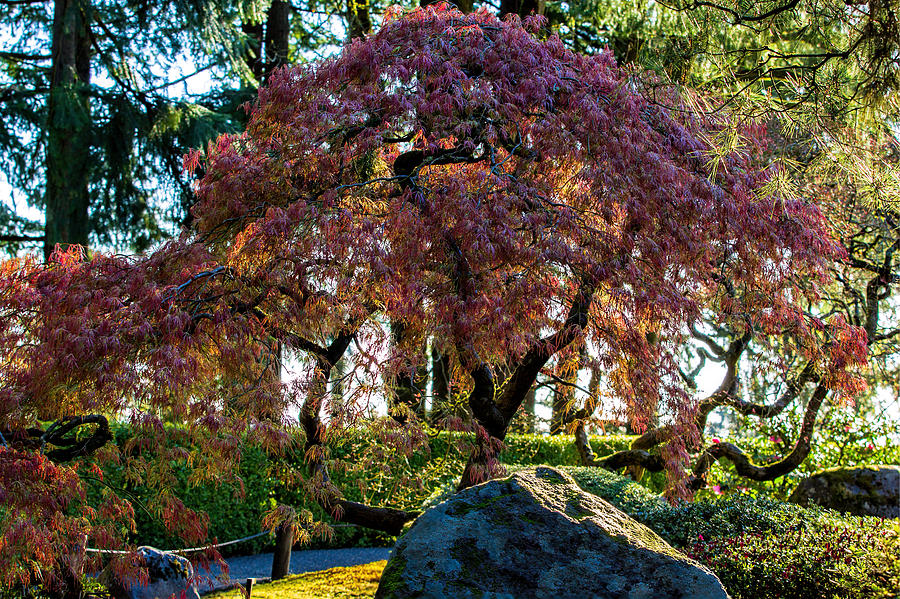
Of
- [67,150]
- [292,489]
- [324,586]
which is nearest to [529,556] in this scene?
[324,586]

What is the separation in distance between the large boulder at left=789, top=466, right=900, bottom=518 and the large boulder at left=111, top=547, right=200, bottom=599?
619cm

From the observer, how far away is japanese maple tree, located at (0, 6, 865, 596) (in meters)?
4.30

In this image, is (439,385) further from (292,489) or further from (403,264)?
(403,264)

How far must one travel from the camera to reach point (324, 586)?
21.8 ft

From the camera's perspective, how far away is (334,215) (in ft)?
14.8

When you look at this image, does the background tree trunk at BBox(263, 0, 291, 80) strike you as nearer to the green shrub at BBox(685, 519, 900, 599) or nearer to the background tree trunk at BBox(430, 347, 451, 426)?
the background tree trunk at BBox(430, 347, 451, 426)

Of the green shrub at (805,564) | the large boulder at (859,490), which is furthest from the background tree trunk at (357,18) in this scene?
the green shrub at (805,564)

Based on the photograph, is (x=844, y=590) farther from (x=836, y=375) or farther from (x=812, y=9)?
(x=812, y=9)

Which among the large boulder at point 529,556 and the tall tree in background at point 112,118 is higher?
the tall tree in background at point 112,118

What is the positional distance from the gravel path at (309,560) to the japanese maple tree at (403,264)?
387 cm

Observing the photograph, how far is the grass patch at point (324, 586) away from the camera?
625 cm

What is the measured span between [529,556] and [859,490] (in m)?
6.01

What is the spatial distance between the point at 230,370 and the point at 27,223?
30.9 feet

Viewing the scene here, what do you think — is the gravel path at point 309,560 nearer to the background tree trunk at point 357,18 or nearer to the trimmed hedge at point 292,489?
the trimmed hedge at point 292,489
